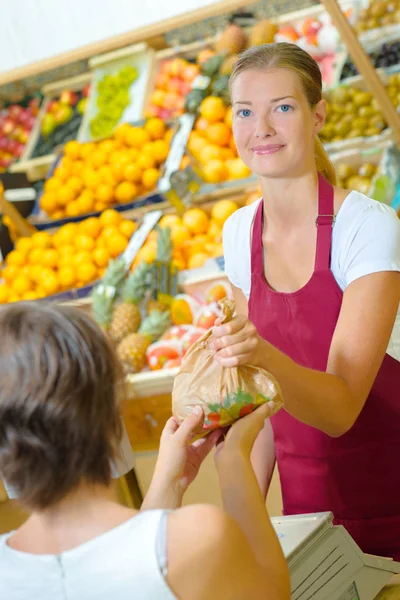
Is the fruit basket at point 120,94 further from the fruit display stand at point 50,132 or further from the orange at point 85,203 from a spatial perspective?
the orange at point 85,203

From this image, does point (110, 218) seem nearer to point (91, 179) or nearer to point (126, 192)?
point (126, 192)

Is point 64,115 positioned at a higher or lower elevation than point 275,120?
lower

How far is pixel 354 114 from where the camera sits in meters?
4.06

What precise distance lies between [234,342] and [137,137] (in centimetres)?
326

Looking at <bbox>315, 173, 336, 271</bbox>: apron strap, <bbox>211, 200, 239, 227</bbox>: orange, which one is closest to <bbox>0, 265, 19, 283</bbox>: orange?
<bbox>211, 200, 239, 227</bbox>: orange

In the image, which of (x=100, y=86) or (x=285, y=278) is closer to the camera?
(x=285, y=278)

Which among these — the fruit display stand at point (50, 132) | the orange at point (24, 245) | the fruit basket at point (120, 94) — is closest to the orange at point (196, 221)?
the orange at point (24, 245)

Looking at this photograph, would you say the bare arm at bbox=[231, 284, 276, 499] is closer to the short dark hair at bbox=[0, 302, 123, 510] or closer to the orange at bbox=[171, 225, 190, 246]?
the short dark hair at bbox=[0, 302, 123, 510]

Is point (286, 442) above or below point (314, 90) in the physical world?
below

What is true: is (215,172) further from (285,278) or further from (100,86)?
(285,278)

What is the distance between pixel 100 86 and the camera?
5031 mm

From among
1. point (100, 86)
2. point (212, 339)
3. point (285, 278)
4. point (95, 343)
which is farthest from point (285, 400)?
point (100, 86)

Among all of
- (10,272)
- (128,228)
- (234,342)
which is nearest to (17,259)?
(10,272)

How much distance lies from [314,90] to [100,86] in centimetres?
343
